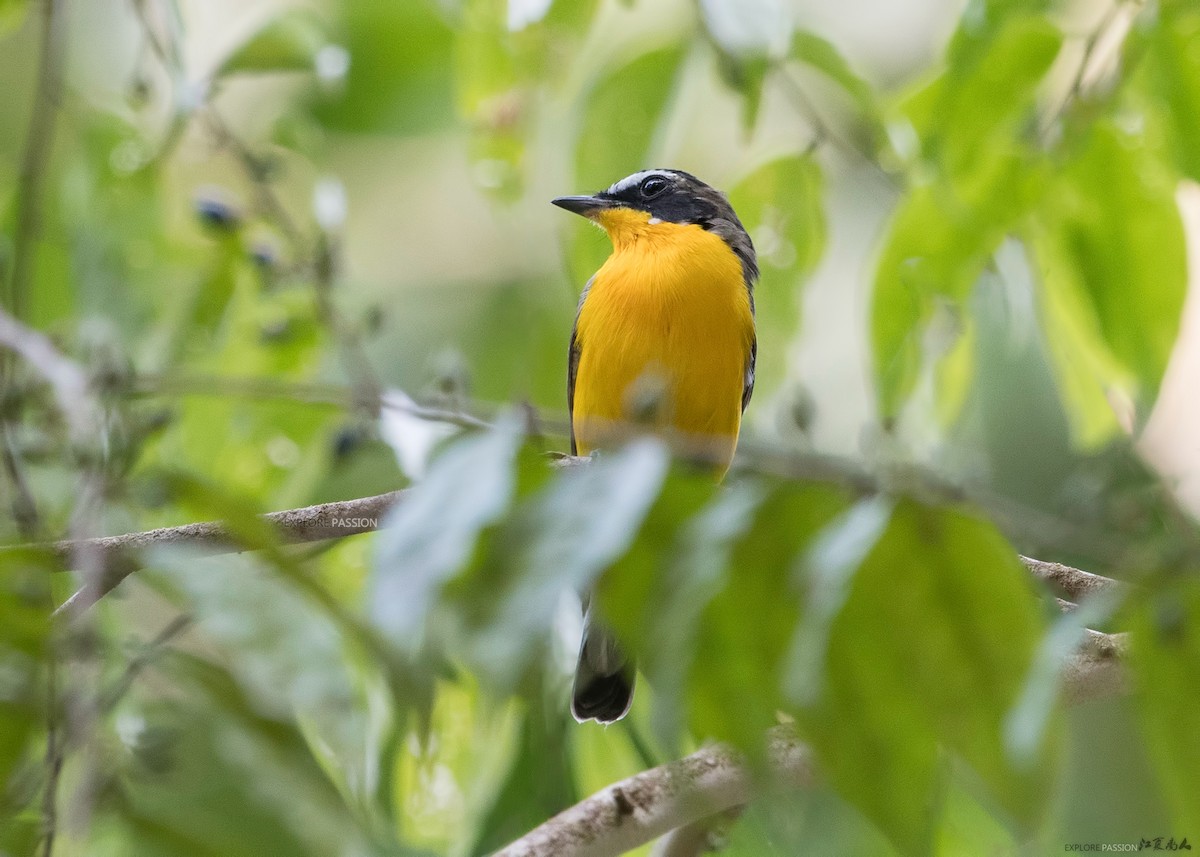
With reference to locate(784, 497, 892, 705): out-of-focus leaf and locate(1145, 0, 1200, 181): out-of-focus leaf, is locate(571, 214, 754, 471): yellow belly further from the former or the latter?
locate(784, 497, 892, 705): out-of-focus leaf

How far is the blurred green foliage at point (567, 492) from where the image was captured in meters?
1.71

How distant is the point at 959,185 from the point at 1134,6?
1.73ft

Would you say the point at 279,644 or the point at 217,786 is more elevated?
the point at 279,644

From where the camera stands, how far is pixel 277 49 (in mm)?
3248

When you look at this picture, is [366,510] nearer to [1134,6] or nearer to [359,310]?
[359,310]

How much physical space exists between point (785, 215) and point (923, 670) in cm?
154

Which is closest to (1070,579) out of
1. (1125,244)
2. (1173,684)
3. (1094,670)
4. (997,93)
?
(1094,670)

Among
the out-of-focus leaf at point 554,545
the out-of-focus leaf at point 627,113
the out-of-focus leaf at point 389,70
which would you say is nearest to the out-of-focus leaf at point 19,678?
the out-of-focus leaf at point 554,545

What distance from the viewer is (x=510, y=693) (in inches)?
60.9

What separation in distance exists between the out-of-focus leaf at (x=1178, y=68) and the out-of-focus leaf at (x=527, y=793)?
1.67 meters

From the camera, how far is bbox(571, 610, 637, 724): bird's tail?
400cm

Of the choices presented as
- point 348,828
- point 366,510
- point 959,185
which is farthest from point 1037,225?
point 348,828

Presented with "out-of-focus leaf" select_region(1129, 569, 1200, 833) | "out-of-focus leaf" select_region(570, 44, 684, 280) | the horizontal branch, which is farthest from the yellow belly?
"out-of-focus leaf" select_region(1129, 569, 1200, 833)

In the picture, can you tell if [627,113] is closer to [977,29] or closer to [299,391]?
[977,29]
